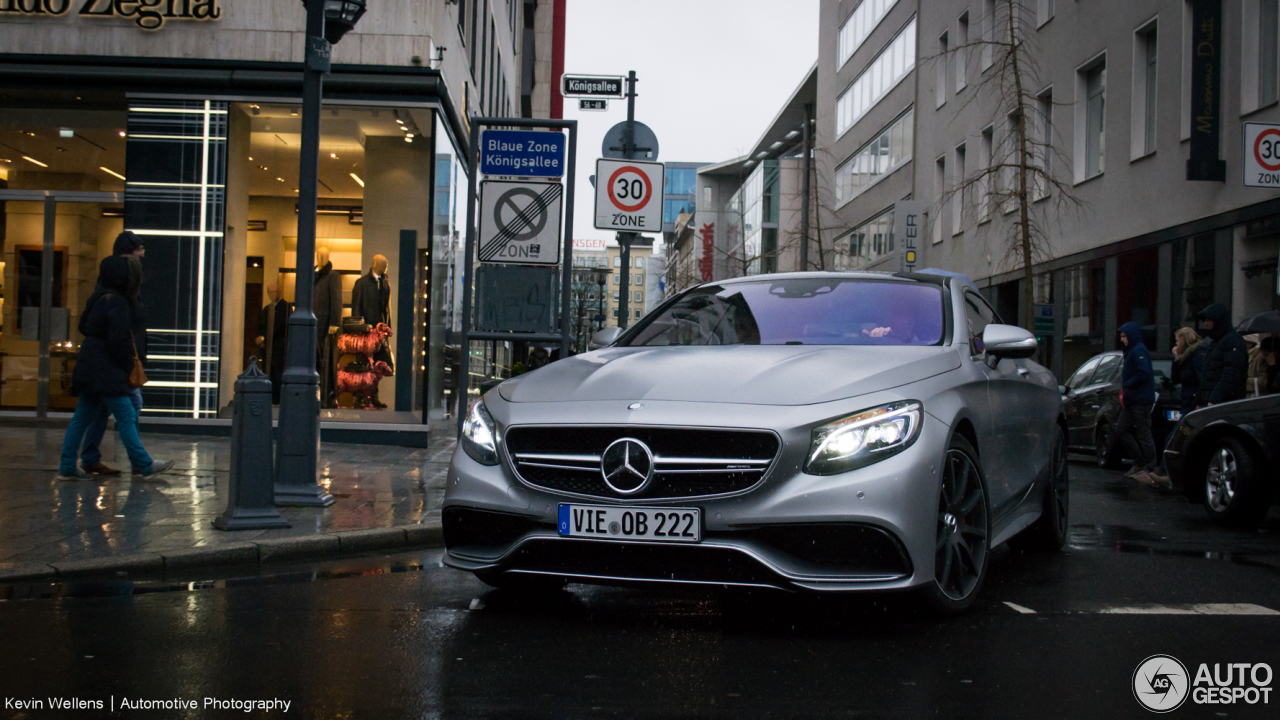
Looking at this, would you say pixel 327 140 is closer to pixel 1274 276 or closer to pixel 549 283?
pixel 549 283

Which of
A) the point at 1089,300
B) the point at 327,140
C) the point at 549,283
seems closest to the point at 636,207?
the point at 549,283

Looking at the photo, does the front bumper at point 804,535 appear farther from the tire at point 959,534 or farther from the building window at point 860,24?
the building window at point 860,24

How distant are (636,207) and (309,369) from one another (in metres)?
6.07

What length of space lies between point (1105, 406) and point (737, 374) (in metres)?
12.1

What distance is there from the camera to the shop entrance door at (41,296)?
49.5 feet

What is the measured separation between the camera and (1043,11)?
92.6 ft

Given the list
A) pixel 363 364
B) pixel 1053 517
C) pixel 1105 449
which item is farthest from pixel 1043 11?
pixel 1053 517

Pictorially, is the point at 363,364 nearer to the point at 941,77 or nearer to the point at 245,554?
the point at 245,554

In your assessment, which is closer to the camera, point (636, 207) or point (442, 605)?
point (442, 605)

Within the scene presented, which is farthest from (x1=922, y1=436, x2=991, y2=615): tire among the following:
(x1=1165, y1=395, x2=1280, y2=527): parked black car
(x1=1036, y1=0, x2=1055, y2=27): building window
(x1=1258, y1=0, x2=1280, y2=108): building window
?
(x1=1036, y1=0, x2=1055, y2=27): building window

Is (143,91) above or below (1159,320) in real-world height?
above

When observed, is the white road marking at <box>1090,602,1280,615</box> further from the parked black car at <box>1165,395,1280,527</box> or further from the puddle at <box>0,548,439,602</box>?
the parked black car at <box>1165,395,1280,527</box>

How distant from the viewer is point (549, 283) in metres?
10.8

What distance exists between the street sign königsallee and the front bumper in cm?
1123
